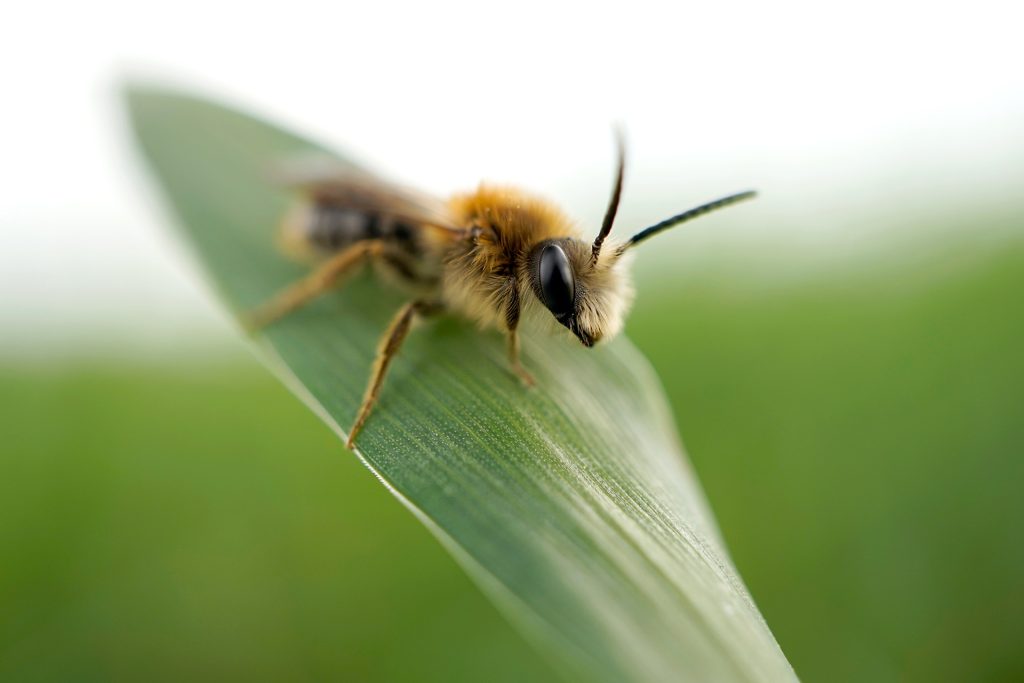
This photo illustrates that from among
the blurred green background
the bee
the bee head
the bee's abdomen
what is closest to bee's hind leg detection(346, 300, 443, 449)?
the bee

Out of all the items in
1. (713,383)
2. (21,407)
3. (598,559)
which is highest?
(598,559)

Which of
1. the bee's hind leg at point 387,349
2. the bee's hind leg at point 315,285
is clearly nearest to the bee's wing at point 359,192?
the bee's hind leg at point 315,285

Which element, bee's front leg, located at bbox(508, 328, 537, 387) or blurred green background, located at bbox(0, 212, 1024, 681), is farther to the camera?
blurred green background, located at bbox(0, 212, 1024, 681)

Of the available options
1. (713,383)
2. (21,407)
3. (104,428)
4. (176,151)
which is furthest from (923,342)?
(21,407)

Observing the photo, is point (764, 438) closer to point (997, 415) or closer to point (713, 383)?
point (713, 383)

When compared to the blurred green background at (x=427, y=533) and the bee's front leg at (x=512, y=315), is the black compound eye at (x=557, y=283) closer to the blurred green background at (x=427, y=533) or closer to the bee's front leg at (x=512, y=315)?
the bee's front leg at (x=512, y=315)

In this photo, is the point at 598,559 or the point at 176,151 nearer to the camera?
the point at 598,559

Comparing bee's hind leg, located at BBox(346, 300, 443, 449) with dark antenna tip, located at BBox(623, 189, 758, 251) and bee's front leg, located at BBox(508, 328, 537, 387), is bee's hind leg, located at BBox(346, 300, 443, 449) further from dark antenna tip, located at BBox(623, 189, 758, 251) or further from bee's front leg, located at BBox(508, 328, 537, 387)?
dark antenna tip, located at BBox(623, 189, 758, 251)
